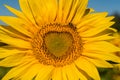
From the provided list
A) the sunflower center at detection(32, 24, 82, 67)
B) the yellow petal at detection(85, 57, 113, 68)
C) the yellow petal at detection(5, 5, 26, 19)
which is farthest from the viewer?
the sunflower center at detection(32, 24, 82, 67)

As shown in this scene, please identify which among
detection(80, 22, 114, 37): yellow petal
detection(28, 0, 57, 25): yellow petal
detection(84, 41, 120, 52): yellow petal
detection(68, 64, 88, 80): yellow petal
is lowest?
detection(68, 64, 88, 80): yellow petal

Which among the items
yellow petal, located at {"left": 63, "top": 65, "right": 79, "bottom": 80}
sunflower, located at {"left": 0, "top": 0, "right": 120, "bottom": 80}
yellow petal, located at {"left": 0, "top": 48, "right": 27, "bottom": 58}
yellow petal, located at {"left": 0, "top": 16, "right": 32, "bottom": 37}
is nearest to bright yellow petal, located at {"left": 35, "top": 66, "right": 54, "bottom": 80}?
sunflower, located at {"left": 0, "top": 0, "right": 120, "bottom": 80}

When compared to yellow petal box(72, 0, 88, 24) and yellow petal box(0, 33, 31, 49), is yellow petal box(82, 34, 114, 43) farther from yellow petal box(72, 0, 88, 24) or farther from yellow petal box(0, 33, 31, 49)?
yellow petal box(0, 33, 31, 49)

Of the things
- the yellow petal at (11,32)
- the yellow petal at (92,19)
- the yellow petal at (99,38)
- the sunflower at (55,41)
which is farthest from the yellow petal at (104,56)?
the yellow petal at (11,32)

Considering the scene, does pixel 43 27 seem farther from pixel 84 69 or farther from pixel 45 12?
pixel 84 69

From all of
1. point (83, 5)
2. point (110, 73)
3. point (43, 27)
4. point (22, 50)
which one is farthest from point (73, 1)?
point (110, 73)

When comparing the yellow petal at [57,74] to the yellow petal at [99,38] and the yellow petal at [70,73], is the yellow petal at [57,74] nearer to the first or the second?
the yellow petal at [70,73]

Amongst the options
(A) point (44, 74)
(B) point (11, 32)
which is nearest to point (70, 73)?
(A) point (44, 74)
